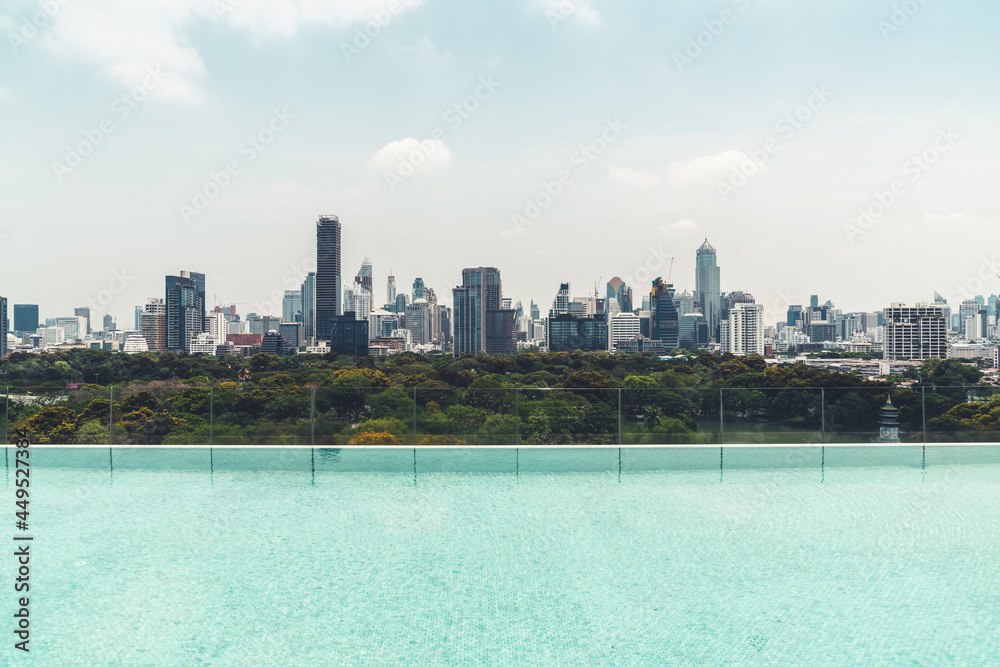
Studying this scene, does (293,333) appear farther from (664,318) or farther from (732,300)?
(732,300)

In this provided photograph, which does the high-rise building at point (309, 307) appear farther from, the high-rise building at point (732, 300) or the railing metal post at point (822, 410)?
the railing metal post at point (822, 410)

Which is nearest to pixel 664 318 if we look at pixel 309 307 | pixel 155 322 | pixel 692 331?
pixel 692 331

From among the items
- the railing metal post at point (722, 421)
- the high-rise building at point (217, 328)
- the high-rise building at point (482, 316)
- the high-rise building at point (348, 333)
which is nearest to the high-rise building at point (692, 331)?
the high-rise building at point (482, 316)

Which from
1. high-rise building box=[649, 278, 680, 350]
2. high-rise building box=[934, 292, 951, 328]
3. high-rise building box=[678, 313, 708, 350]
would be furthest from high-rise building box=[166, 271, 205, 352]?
high-rise building box=[934, 292, 951, 328]

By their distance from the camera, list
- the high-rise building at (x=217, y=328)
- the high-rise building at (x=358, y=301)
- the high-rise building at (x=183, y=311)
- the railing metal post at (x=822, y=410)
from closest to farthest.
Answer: the railing metal post at (x=822, y=410) → the high-rise building at (x=183, y=311) → the high-rise building at (x=358, y=301) → the high-rise building at (x=217, y=328)

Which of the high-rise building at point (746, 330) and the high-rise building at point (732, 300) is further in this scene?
the high-rise building at point (732, 300)

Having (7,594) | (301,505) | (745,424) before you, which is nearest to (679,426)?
(745,424)

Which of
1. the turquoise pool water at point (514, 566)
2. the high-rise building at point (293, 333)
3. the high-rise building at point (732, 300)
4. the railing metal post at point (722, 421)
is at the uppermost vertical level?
the high-rise building at point (732, 300)
